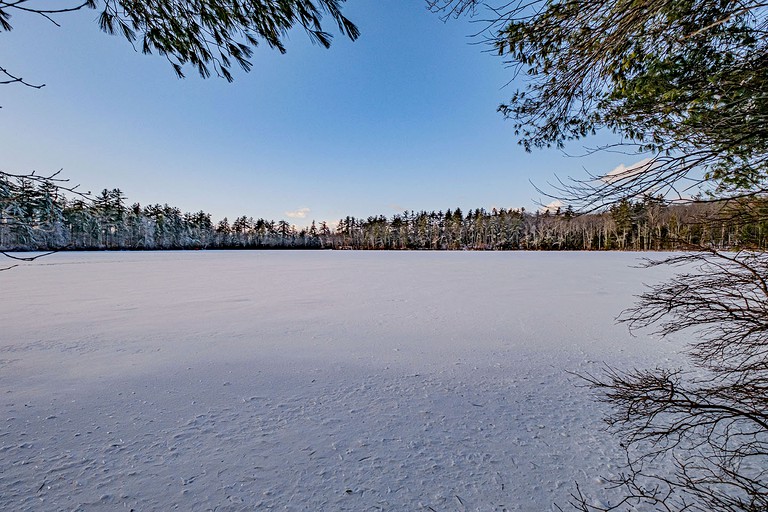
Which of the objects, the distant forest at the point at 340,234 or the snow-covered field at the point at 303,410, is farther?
the distant forest at the point at 340,234

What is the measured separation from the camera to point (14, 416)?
303 centimetres

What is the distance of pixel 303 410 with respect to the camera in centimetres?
323

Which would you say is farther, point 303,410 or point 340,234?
point 340,234

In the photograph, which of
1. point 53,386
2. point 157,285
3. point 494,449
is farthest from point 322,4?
point 157,285

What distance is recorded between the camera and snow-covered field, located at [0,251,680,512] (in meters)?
2.26

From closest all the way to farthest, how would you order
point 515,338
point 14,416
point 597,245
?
point 14,416 → point 515,338 → point 597,245

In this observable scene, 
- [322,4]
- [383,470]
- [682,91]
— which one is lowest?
[383,470]

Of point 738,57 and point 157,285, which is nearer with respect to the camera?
point 738,57

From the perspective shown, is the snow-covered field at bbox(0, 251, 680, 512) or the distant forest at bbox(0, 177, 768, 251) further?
the distant forest at bbox(0, 177, 768, 251)

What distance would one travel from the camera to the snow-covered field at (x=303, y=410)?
7.43ft

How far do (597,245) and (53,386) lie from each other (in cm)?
5703

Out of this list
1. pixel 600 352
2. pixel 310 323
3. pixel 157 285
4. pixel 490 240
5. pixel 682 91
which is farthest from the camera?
pixel 490 240

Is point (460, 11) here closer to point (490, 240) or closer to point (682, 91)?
point (682, 91)

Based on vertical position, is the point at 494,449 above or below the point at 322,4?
below
